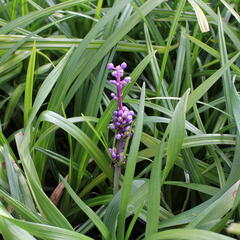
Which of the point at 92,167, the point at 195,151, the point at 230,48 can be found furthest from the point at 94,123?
the point at 230,48

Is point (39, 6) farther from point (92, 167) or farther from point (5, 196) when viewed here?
point (5, 196)

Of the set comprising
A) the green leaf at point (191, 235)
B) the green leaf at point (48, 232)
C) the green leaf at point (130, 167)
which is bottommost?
the green leaf at point (48, 232)

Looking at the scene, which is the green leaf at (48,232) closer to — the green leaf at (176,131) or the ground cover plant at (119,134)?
the ground cover plant at (119,134)

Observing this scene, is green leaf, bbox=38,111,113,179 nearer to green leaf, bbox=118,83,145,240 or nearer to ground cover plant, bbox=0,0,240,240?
ground cover plant, bbox=0,0,240,240

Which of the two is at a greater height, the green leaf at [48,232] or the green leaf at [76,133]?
the green leaf at [76,133]

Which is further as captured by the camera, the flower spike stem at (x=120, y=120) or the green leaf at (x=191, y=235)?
the flower spike stem at (x=120, y=120)

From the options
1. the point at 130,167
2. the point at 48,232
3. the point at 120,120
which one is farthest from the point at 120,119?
the point at 48,232

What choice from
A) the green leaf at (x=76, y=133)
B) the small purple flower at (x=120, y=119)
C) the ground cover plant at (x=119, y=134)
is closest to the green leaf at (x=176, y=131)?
the ground cover plant at (x=119, y=134)

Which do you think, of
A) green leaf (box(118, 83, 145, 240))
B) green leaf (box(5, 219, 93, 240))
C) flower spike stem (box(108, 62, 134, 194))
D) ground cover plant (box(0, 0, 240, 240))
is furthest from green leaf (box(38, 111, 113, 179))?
green leaf (box(5, 219, 93, 240))

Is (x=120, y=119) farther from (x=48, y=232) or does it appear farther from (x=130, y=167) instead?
(x=48, y=232)
